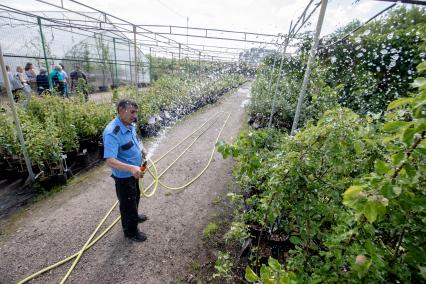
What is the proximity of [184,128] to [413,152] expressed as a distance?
26.6 feet

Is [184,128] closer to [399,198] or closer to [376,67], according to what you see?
[376,67]

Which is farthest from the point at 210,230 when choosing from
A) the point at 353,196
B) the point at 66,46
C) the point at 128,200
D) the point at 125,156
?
the point at 66,46

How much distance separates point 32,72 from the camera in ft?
29.4

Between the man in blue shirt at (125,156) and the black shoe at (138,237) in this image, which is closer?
the man in blue shirt at (125,156)

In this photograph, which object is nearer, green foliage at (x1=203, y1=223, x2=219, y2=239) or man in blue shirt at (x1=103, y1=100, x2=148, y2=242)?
man in blue shirt at (x1=103, y1=100, x2=148, y2=242)

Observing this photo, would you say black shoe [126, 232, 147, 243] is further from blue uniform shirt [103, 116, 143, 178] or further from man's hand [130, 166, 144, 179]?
man's hand [130, 166, 144, 179]

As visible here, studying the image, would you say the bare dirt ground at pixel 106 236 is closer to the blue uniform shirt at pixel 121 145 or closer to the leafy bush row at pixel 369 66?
the blue uniform shirt at pixel 121 145

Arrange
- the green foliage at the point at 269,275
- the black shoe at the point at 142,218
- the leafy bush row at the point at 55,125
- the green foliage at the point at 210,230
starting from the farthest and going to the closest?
the leafy bush row at the point at 55,125, the black shoe at the point at 142,218, the green foliage at the point at 210,230, the green foliage at the point at 269,275

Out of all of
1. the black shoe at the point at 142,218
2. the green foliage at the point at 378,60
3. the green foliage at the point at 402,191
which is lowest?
the black shoe at the point at 142,218

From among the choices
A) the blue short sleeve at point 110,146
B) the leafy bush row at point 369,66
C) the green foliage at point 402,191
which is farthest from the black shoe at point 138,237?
the leafy bush row at point 369,66

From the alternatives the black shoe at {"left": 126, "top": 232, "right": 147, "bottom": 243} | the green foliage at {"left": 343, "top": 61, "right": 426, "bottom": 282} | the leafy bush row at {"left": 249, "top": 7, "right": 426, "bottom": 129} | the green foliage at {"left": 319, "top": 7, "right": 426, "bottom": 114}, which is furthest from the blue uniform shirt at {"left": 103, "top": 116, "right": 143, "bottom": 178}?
the green foliage at {"left": 319, "top": 7, "right": 426, "bottom": 114}

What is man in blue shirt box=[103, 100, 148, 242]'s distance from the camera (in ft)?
8.41

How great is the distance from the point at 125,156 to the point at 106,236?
132cm

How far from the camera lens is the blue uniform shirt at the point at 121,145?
8.42 ft
